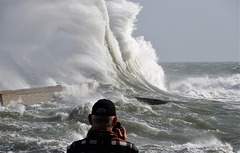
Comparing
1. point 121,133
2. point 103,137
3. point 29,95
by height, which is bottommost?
point 103,137

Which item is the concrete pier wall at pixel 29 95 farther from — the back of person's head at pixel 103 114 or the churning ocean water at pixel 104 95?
the back of person's head at pixel 103 114

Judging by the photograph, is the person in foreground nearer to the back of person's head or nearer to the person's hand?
the back of person's head

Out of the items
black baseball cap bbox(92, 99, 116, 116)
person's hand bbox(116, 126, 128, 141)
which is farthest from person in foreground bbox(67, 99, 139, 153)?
person's hand bbox(116, 126, 128, 141)

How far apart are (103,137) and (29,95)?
1025 cm

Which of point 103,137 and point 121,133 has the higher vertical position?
point 121,133

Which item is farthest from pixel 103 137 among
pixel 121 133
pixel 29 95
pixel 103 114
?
pixel 29 95

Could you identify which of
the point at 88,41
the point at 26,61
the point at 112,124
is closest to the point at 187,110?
the point at 88,41

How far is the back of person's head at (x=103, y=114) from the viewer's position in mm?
2480

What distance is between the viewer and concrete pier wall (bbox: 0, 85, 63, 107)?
36.5 feet

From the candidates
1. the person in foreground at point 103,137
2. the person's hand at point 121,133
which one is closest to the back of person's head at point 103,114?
the person in foreground at point 103,137

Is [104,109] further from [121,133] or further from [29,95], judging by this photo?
[29,95]

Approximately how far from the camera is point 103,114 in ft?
8.13

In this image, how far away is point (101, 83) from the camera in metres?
18.1

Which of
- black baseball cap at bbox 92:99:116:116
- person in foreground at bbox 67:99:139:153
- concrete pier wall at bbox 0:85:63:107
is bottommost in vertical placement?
person in foreground at bbox 67:99:139:153
